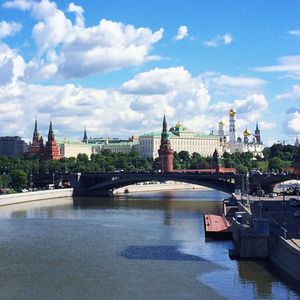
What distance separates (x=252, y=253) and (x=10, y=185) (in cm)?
6617

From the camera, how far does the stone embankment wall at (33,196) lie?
74.8 meters

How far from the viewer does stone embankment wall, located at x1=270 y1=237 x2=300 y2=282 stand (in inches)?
1174

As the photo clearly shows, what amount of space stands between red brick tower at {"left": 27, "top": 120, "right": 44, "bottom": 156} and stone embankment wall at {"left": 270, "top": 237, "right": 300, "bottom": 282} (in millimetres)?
117566

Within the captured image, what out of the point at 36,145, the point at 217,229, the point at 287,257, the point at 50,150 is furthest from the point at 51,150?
the point at 287,257

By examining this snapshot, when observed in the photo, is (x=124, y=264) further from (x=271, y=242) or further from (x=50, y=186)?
(x=50, y=186)

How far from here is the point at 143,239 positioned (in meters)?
44.8

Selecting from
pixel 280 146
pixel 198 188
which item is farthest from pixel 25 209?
pixel 280 146

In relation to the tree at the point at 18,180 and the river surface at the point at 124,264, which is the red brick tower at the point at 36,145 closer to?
the tree at the point at 18,180

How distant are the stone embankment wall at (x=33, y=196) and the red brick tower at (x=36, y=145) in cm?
5596

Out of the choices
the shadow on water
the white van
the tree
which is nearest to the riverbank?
the white van

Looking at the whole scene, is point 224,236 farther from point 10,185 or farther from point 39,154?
point 39,154

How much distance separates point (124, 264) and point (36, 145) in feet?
435

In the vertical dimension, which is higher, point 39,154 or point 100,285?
point 39,154

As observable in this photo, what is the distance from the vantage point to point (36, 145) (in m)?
165
